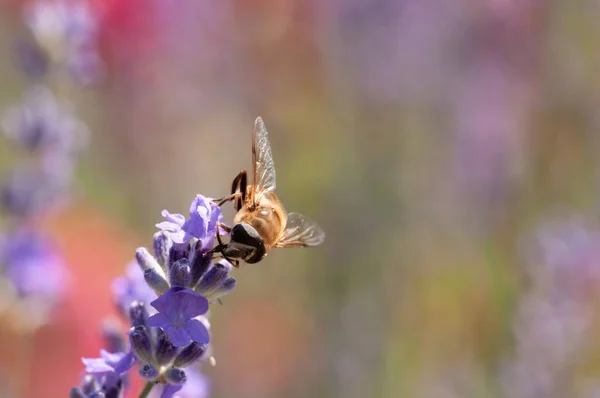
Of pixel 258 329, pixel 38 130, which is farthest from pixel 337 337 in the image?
pixel 38 130

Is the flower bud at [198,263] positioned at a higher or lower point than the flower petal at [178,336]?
higher

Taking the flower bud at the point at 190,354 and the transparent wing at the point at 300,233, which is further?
the transparent wing at the point at 300,233

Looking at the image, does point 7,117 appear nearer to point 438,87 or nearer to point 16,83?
point 438,87

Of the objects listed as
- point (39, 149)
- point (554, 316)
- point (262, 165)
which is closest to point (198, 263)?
point (262, 165)

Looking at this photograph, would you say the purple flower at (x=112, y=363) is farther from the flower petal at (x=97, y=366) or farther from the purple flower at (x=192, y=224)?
the purple flower at (x=192, y=224)

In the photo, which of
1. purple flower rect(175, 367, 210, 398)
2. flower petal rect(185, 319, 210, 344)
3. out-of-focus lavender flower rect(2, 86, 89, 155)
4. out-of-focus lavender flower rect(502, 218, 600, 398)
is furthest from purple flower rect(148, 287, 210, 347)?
out-of-focus lavender flower rect(502, 218, 600, 398)

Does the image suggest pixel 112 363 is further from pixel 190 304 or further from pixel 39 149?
pixel 39 149

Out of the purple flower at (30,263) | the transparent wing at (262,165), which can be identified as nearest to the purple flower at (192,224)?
the transparent wing at (262,165)

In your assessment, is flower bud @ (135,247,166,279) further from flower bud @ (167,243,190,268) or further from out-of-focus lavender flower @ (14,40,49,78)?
out-of-focus lavender flower @ (14,40,49,78)
